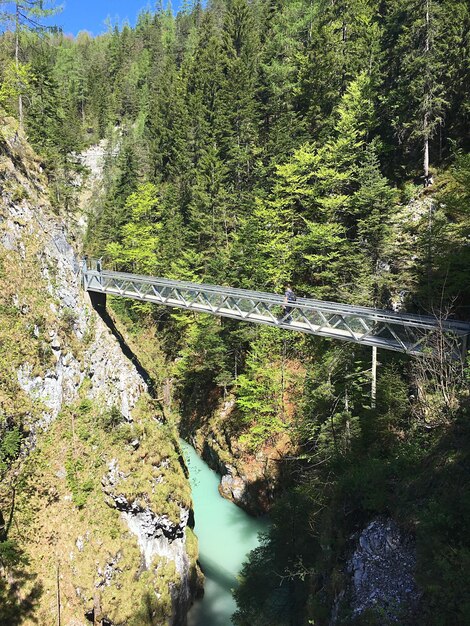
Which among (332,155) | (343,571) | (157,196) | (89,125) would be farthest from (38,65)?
(343,571)

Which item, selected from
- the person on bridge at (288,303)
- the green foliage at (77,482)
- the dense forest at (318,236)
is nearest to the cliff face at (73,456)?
Answer: the green foliage at (77,482)

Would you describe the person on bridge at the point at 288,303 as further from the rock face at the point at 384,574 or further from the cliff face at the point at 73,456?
the rock face at the point at 384,574

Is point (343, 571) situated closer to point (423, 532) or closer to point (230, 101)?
point (423, 532)

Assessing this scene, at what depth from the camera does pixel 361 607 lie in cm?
668

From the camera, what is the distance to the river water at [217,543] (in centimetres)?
1388

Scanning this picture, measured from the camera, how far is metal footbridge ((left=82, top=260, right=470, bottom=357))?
10.7 metres

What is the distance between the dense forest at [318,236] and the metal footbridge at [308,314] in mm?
651

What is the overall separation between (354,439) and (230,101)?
102 ft

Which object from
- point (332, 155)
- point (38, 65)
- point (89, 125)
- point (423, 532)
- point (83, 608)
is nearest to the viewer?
point (423, 532)

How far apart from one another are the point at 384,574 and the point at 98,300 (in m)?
15.4

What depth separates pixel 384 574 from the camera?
6.81 meters

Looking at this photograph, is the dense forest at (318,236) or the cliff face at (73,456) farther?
the cliff face at (73,456)

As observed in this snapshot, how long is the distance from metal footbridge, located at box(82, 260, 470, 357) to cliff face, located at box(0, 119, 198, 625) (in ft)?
6.80

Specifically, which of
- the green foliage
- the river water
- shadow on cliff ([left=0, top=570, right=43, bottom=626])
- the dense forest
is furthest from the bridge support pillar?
shadow on cliff ([left=0, top=570, right=43, bottom=626])
